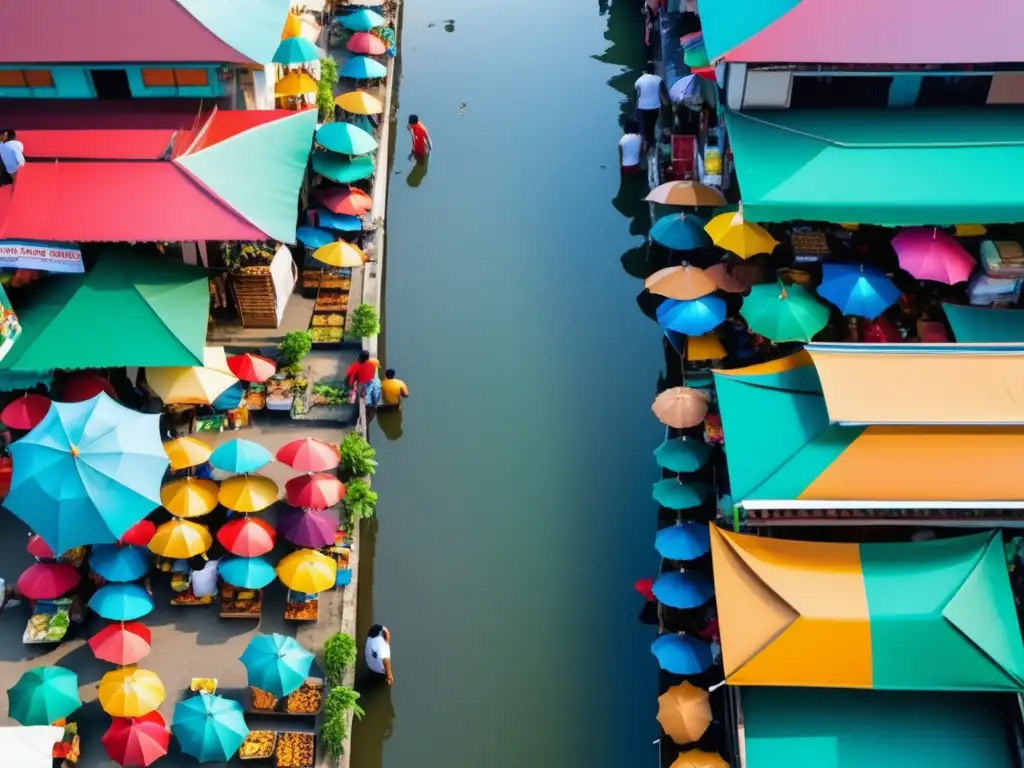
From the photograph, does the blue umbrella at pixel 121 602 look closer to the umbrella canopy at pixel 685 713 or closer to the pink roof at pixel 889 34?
the umbrella canopy at pixel 685 713

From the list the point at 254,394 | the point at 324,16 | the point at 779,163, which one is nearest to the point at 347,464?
the point at 254,394

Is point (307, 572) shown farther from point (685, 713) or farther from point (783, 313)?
point (783, 313)

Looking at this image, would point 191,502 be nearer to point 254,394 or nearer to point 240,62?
point 254,394

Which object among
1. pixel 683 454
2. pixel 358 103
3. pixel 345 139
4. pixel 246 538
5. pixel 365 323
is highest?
pixel 358 103

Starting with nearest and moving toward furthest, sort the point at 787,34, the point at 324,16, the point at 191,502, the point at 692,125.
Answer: the point at 191,502 → the point at 787,34 → the point at 692,125 → the point at 324,16

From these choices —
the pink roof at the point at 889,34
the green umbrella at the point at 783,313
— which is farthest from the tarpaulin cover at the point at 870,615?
the pink roof at the point at 889,34

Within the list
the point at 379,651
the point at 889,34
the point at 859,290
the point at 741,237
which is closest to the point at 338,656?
the point at 379,651
